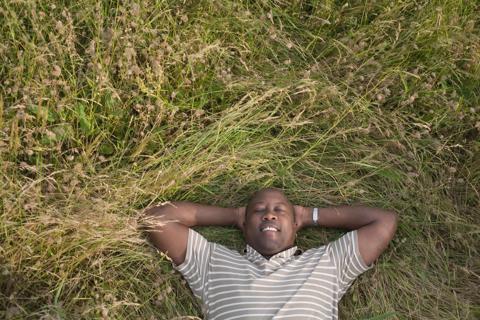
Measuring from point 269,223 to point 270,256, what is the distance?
0.71 feet

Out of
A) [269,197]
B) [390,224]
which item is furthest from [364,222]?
[269,197]

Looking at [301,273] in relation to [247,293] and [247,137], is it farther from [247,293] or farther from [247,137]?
[247,137]

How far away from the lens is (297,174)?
170 inches

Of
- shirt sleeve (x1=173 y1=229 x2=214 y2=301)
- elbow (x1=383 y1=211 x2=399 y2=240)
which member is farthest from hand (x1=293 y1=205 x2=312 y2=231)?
shirt sleeve (x1=173 y1=229 x2=214 y2=301)

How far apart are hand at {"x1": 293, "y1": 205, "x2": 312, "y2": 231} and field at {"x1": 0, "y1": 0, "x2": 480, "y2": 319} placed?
0.15 metres

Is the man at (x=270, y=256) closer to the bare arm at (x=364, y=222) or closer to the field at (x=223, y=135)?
the bare arm at (x=364, y=222)

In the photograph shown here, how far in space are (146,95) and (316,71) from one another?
46.9 inches

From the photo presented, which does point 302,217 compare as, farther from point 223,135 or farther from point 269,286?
point 223,135

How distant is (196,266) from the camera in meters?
3.90

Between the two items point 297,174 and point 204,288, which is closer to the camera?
point 204,288

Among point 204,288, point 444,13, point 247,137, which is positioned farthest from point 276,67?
point 204,288

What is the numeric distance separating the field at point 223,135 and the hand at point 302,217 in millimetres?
147

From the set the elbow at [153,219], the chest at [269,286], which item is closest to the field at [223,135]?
the elbow at [153,219]

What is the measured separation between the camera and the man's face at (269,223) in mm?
3875
